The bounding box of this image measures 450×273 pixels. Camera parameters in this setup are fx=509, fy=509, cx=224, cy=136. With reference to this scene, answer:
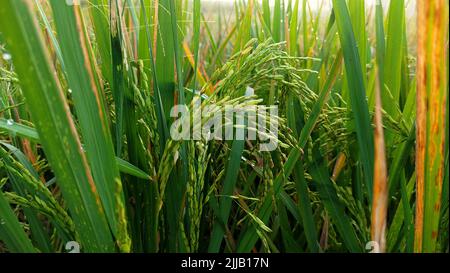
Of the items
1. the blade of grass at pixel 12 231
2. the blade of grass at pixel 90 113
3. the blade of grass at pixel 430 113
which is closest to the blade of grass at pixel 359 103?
the blade of grass at pixel 430 113

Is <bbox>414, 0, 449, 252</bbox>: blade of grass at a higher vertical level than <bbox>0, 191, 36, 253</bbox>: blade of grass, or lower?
higher

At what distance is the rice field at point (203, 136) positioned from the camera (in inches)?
18.8

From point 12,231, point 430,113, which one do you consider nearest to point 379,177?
point 430,113

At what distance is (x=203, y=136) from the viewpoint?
59 centimetres

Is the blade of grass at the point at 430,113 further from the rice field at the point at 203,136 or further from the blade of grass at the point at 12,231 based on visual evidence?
the blade of grass at the point at 12,231

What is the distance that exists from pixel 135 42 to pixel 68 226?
311 millimetres

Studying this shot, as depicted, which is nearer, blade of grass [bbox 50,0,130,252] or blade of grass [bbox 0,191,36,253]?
blade of grass [bbox 50,0,130,252]

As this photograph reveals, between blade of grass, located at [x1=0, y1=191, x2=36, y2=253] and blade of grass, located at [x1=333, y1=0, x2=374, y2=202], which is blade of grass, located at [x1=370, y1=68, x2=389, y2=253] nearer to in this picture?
blade of grass, located at [x1=333, y1=0, x2=374, y2=202]

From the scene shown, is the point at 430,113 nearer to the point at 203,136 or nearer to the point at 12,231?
the point at 203,136

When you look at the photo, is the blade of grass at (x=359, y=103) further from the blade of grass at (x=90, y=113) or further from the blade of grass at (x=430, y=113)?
the blade of grass at (x=90, y=113)

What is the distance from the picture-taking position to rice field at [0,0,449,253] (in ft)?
1.56

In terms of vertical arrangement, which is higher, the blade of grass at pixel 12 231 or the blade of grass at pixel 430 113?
the blade of grass at pixel 430 113

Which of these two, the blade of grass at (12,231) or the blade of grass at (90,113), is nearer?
the blade of grass at (90,113)

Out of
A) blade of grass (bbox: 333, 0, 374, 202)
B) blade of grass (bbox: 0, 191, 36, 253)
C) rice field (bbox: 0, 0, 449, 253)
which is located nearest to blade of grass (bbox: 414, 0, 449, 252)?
rice field (bbox: 0, 0, 449, 253)
